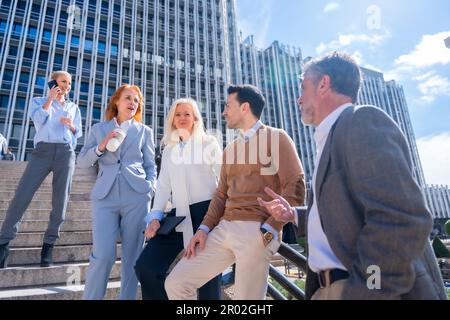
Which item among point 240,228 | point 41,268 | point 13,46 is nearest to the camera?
point 240,228

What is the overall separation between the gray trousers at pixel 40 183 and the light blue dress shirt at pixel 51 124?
0.24 feet

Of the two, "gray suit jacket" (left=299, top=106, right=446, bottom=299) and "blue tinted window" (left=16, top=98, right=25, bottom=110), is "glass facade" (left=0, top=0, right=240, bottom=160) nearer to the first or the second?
"blue tinted window" (left=16, top=98, right=25, bottom=110)

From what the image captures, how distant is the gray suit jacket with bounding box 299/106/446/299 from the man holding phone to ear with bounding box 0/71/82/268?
3130 millimetres

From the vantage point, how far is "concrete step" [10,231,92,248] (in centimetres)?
370

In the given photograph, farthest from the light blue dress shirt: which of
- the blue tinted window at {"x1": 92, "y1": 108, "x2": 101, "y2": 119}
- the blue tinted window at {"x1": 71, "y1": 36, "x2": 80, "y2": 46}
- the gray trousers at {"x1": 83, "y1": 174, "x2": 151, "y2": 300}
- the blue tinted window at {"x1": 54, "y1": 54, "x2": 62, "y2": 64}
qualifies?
the blue tinted window at {"x1": 71, "y1": 36, "x2": 80, "y2": 46}

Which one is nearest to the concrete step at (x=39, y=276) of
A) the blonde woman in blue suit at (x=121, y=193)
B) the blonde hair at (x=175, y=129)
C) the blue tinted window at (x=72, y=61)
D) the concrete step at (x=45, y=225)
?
the blonde woman in blue suit at (x=121, y=193)

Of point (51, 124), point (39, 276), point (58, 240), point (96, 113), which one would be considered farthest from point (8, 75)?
point (39, 276)

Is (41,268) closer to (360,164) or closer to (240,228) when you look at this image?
(240,228)

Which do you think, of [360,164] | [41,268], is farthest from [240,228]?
[41,268]

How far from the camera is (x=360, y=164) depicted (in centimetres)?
119

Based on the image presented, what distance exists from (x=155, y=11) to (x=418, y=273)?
4529 cm

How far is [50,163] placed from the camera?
350 centimetres

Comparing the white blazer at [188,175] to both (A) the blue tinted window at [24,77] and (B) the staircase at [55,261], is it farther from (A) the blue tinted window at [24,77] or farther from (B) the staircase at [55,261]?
(A) the blue tinted window at [24,77]

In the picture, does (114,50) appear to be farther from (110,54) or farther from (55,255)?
(55,255)
